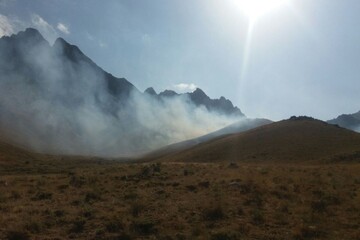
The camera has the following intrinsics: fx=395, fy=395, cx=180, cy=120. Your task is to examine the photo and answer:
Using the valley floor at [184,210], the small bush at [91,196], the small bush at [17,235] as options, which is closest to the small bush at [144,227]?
the valley floor at [184,210]

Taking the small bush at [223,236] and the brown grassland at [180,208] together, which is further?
the brown grassland at [180,208]

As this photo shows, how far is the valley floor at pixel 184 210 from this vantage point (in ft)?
48.1

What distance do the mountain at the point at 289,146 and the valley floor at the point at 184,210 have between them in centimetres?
4052

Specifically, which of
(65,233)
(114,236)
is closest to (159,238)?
(114,236)

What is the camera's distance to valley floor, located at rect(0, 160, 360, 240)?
1465 centimetres

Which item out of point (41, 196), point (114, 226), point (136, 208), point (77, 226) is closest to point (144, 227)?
point (114, 226)

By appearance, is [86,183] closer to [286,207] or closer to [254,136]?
[286,207]

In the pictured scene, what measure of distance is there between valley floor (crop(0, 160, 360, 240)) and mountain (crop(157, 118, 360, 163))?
40523 millimetres

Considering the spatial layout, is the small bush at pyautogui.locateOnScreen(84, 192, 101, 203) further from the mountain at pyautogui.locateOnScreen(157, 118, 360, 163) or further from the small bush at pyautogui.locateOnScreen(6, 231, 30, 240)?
→ the mountain at pyautogui.locateOnScreen(157, 118, 360, 163)

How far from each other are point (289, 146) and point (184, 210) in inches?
2477

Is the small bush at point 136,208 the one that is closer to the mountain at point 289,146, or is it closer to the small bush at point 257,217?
the small bush at point 257,217

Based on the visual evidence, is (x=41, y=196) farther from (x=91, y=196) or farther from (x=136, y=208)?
(x=136, y=208)

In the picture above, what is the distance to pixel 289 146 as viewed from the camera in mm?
77438

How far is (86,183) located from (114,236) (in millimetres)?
15158
